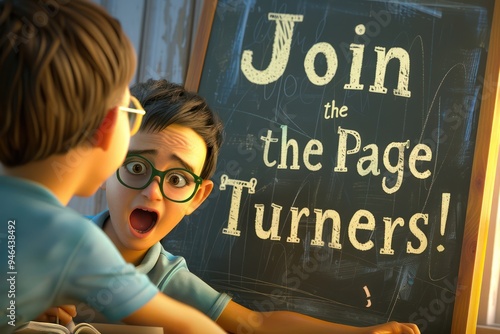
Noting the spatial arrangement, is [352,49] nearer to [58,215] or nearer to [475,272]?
[475,272]

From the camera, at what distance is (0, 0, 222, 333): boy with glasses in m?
0.75

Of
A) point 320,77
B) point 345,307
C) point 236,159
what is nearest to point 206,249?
point 236,159

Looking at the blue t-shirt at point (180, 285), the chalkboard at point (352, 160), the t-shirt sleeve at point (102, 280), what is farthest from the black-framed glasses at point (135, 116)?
the chalkboard at point (352, 160)

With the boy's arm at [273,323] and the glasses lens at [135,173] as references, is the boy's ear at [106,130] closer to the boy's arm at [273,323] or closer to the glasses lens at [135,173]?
the glasses lens at [135,173]

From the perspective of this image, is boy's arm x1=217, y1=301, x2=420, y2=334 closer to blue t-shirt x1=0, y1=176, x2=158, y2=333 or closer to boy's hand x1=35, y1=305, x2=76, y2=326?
boy's hand x1=35, y1=305, x2=76, y2=326

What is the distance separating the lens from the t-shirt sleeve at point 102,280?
30.2 inches

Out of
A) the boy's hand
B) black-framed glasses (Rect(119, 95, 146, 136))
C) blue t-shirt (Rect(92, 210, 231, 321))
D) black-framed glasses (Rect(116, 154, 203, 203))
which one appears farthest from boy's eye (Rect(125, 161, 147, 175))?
black-framed glasses (Rect(119, 95, 146, 136))

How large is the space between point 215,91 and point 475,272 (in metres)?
0.74

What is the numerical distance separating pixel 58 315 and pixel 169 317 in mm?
361

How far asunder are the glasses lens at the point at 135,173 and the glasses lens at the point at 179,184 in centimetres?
4

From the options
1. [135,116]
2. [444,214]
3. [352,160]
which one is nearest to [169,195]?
[135,116]

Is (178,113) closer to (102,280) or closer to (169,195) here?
(169,195)

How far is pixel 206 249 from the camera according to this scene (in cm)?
179

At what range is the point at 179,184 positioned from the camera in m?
1.36
